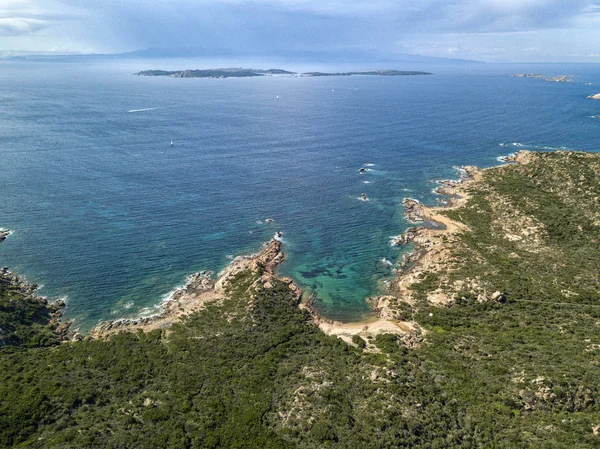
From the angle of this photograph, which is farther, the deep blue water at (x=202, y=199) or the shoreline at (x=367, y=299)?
the deep blue water at (x=202, y=199)

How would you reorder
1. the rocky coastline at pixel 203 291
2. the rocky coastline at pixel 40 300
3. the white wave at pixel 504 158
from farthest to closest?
the white wave at pixel 504 158
the rocky coastline at pixel 203 291
the rocky coastline at pixel 40 300

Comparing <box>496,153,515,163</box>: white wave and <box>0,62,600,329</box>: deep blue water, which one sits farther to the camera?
<box>496,153,515,163</box>: white wave

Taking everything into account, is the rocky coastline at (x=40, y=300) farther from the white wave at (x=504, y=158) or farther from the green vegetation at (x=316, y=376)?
the white wave at (x=504, y=158)

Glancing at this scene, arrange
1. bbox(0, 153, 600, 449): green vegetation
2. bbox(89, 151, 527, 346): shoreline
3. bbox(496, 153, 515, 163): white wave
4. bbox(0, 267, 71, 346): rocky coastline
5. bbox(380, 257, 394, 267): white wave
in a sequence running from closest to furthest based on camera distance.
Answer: bbox(0, 153, 600, 449): green vegetation → bbox(0, 267, 71, 346): rocky coastline → bbox(89, 151, 527, 346): shoreline → bbox(380, 257, 394, 267): white wave → bbox(496, 153, 515, 163): white wave

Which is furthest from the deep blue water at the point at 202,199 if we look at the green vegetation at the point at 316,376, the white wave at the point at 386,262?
the green vegetation at the point at 316,376

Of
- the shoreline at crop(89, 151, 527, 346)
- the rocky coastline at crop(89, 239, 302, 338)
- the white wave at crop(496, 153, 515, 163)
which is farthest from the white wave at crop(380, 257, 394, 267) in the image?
the white wave at crop(496, 153, 515, 163)

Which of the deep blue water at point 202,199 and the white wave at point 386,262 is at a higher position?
the deep blue water at point 202,199

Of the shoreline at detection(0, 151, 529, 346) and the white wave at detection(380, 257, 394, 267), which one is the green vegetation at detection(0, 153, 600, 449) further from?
the white wave at detection(380, 257, 394, 267)

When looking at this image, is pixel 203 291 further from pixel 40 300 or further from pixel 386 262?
pixel 386 262

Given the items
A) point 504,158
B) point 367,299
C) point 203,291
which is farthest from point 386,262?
point 504,158

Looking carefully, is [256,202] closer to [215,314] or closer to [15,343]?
[215,314]
